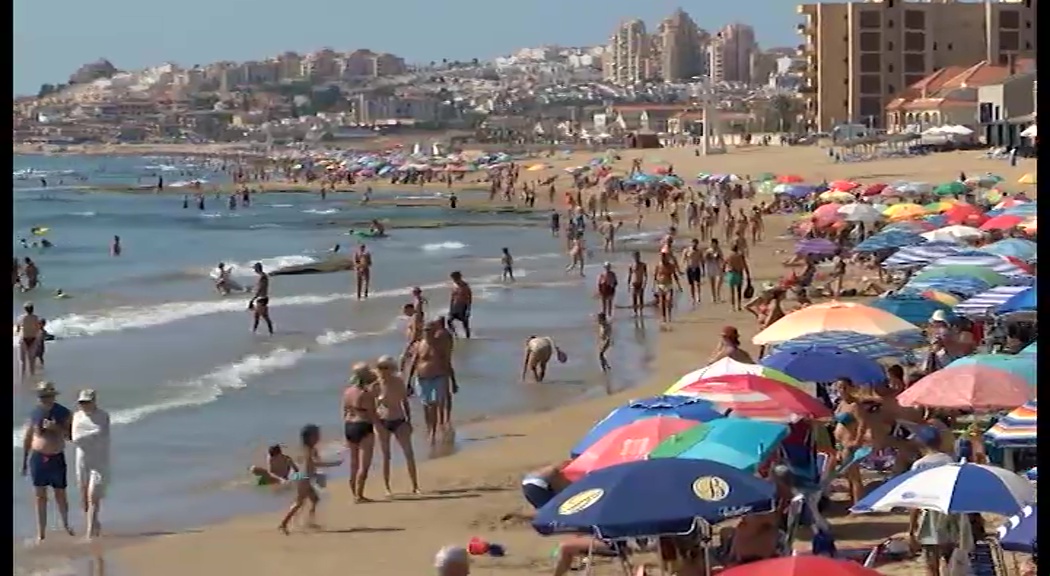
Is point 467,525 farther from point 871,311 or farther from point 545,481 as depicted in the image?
point 871,311

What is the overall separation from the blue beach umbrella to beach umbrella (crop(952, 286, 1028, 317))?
2.43 m

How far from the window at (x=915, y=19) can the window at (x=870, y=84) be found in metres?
3.09

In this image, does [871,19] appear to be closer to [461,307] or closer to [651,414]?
[461,307]

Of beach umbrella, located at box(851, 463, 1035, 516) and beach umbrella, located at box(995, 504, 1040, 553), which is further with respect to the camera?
beach umbrella, located at box(851, 463, 1035, 516)

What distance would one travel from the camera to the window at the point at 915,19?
7575 cm

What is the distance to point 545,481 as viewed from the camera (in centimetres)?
651

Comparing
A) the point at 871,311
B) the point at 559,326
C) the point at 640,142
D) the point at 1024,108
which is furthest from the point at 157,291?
the point at 640,142

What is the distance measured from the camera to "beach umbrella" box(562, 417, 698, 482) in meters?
6.28

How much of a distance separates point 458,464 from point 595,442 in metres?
3.69

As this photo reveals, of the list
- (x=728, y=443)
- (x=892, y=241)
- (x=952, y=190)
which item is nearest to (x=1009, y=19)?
(x=952, y=190)

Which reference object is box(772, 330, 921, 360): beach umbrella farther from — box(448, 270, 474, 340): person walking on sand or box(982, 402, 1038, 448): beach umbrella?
box(448, 270, 474, 340): person walking on sand

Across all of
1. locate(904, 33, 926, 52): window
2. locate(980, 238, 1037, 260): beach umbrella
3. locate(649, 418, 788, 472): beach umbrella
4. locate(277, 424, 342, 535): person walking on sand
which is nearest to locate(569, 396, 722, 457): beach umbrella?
locate(649, 418, 788, 472): beach umbrella

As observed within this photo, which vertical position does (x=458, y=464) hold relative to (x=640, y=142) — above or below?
below

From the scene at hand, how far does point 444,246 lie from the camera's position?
3553 cm
